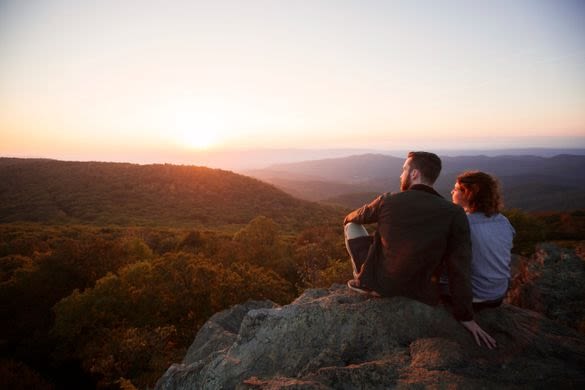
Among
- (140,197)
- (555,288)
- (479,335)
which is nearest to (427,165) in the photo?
(479,335)

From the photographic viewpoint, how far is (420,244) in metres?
3.99

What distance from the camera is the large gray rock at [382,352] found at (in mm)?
3180

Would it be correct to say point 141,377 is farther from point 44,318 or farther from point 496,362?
point 496,362

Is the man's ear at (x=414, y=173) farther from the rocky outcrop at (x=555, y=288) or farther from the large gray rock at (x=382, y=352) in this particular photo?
the rocky outcrop at (x=555, y=288)

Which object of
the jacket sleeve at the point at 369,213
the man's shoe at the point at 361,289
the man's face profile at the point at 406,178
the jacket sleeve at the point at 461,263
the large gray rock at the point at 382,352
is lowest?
the large gray rock at the point at 382,352

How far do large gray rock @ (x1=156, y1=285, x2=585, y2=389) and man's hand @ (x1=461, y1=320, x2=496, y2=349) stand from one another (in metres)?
0.08

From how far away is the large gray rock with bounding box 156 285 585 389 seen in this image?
3.18m

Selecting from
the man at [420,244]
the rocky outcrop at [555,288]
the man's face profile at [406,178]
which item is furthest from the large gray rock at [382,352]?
the rocky outcrop at [555,288]

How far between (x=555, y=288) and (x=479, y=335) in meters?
4.88

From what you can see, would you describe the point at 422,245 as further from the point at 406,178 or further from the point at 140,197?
the point at 140,197

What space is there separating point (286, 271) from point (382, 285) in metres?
18.8

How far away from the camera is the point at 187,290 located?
14.6 metres

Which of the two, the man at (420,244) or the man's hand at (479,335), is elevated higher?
the man at (420,244)

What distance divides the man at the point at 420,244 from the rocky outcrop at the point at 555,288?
4.00 meters
